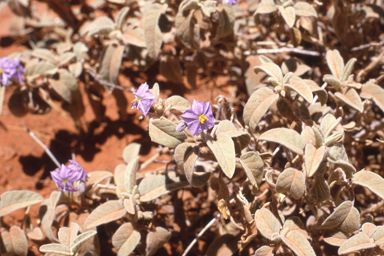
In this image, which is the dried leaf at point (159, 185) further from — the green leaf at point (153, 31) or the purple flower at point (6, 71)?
the purple flower at point (6, 71)

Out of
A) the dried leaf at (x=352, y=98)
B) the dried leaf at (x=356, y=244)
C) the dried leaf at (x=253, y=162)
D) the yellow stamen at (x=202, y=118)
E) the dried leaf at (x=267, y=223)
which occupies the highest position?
the yellow stamen at (x=202, y=118)

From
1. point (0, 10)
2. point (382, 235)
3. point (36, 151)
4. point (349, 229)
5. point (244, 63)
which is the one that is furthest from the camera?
point (0, 10)

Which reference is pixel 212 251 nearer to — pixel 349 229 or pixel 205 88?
pixel 349 229

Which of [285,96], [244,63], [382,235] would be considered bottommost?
[382,235]

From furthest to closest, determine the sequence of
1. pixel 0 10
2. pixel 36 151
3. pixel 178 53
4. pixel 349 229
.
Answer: pixel 0 10
pixel 178 53
pixel 36 151
pixel 349 229

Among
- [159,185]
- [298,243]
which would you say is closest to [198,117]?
[159,185]

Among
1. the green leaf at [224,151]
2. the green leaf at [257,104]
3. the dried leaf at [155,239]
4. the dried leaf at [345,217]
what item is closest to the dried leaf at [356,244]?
the dried leaf at [345,217]

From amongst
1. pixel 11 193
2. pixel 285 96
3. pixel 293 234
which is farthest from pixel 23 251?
pixel 285 96
